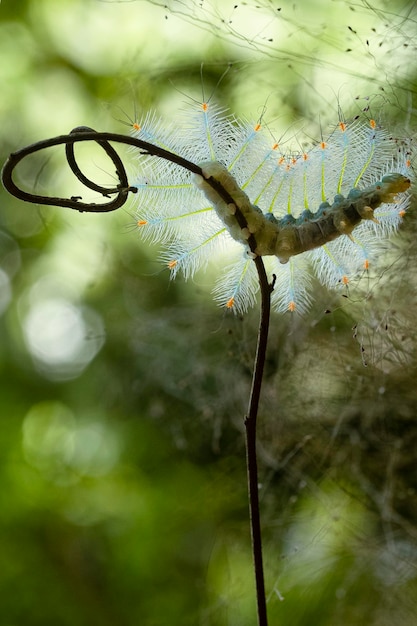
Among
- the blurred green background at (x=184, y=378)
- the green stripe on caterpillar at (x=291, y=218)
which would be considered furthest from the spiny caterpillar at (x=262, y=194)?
the blurred green background at (x=184, y=378)

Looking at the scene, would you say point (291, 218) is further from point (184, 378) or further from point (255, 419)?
point (184, 378)

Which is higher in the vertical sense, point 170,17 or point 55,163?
point 170,17

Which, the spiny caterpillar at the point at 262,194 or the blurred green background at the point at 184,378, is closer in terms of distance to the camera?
the spiny caterpillar at the point at 262,194

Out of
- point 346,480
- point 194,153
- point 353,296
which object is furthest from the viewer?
point 346,480

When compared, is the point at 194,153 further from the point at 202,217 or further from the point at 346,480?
the point at 346,480

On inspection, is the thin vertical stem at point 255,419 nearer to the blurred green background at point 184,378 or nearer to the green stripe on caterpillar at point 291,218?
the green stripe on caterpillar at point 291,218

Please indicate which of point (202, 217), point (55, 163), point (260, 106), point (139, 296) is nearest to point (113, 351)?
point (139, 296)
